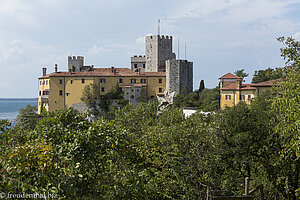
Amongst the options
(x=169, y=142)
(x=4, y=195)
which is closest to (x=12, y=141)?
(x=4, y=195)

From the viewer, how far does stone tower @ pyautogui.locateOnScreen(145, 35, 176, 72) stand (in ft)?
244

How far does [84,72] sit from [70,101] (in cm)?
699

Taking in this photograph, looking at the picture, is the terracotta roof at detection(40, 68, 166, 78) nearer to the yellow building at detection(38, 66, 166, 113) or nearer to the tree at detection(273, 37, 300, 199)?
the yellow building at detection(38, 66, 166, 113)

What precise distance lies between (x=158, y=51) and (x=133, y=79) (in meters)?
8.87

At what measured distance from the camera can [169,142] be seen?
15.2 meters

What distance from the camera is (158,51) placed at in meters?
74.2

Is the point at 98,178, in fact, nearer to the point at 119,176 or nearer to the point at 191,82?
the point at 119,176

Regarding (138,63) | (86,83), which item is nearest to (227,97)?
(138,63)

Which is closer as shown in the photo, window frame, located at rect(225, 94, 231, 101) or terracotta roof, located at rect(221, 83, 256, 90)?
terracotta roof, located at rect(221, 83, 256, 90)

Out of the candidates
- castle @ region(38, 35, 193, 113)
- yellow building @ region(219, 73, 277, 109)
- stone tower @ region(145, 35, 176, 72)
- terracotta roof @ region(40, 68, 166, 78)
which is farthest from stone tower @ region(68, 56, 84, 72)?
yellow building @ region(219, 73, 277, 109)

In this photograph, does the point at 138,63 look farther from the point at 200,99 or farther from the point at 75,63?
the point at 200,99

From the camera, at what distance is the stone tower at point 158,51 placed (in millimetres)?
74438

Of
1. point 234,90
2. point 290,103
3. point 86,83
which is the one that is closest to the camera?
point 290,103

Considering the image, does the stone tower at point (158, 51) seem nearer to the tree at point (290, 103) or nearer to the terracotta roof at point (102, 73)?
the terracotta roof at point (102, 73)
